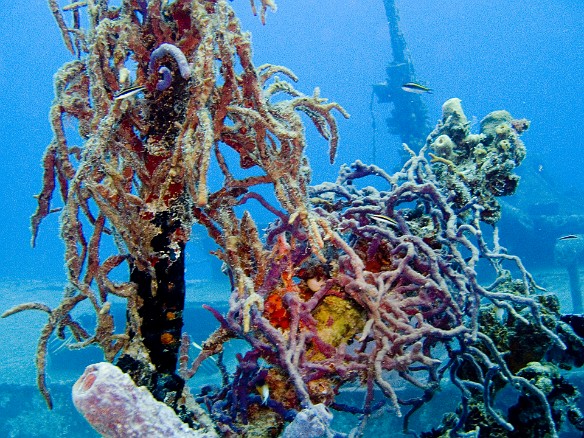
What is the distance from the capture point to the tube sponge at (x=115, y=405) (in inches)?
70.0

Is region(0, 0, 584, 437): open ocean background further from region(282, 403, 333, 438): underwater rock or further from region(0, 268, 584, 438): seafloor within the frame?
region(282, 403, 333, 438): underwater rock

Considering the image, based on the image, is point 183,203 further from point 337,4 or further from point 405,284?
point 337,4

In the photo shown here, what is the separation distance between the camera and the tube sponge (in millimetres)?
1778

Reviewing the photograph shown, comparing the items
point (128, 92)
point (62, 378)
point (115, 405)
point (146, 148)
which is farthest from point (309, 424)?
point (62, 378)

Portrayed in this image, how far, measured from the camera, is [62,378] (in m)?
14.1

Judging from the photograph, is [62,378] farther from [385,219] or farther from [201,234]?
[385,219]

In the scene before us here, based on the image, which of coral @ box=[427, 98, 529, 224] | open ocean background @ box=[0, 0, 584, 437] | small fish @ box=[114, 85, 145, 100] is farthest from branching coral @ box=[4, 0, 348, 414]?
open ocean background @ box=[0, 0, 584, 437]

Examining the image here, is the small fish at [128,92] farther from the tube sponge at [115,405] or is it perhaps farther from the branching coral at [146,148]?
the tube sponge at [115,405]

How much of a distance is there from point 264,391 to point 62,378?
14671mm

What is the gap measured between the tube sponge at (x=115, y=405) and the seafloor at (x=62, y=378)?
7910 mm

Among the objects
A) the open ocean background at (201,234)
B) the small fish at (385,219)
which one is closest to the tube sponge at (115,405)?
the small fish at (385,219)

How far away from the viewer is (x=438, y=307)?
308cm

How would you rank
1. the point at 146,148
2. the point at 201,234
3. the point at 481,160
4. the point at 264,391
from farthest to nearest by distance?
the point at 201,234
the point at 481,160
the point at 264,391
the point at 146,148

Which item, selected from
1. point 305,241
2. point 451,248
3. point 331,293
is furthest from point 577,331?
point 305,241
